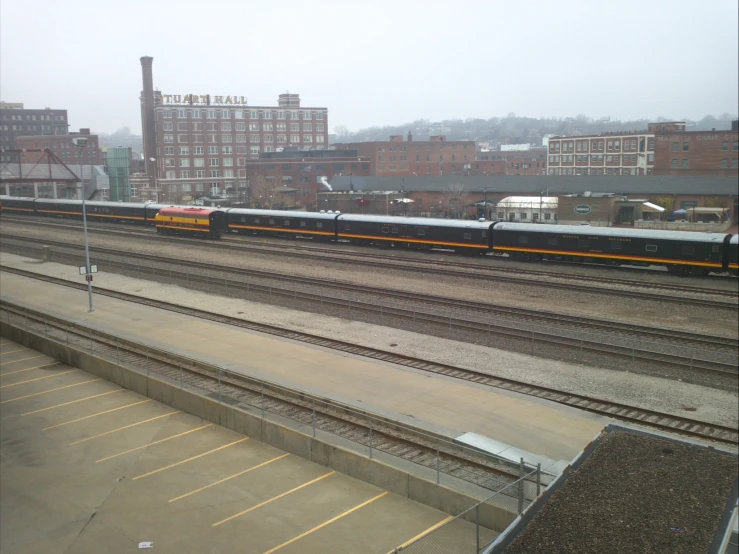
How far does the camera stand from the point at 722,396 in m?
16.1

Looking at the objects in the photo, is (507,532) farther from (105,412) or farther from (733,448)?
(105,412)

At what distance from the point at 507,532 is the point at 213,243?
4014cm

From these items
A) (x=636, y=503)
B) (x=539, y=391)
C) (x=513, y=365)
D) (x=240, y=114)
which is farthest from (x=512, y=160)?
(x=636, y=503)

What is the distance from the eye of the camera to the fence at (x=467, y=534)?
28.2 feet

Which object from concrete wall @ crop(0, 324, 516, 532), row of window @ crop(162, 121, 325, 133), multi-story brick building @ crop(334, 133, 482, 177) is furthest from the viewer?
row of window @ crop(162, 121, 325, 133)

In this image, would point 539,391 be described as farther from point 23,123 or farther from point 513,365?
point 23,123

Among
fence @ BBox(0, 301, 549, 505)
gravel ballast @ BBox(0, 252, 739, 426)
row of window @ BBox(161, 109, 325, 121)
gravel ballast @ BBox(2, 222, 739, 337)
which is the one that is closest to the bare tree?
gravel ballast @ BBox(2, 222, 739, 337)

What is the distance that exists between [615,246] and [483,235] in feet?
23.5

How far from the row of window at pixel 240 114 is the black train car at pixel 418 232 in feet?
190

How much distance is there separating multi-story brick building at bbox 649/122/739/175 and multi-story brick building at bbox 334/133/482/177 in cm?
7706

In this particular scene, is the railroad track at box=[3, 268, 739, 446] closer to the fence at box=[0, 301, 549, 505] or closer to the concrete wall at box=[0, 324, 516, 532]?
the fence at box=[0, 301, 549, 505]

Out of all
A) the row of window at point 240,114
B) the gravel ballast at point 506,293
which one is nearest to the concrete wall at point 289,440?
the gravel ballast at point 506,293

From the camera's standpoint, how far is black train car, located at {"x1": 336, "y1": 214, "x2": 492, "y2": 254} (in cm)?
3669

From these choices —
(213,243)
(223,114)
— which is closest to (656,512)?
(213,243)
